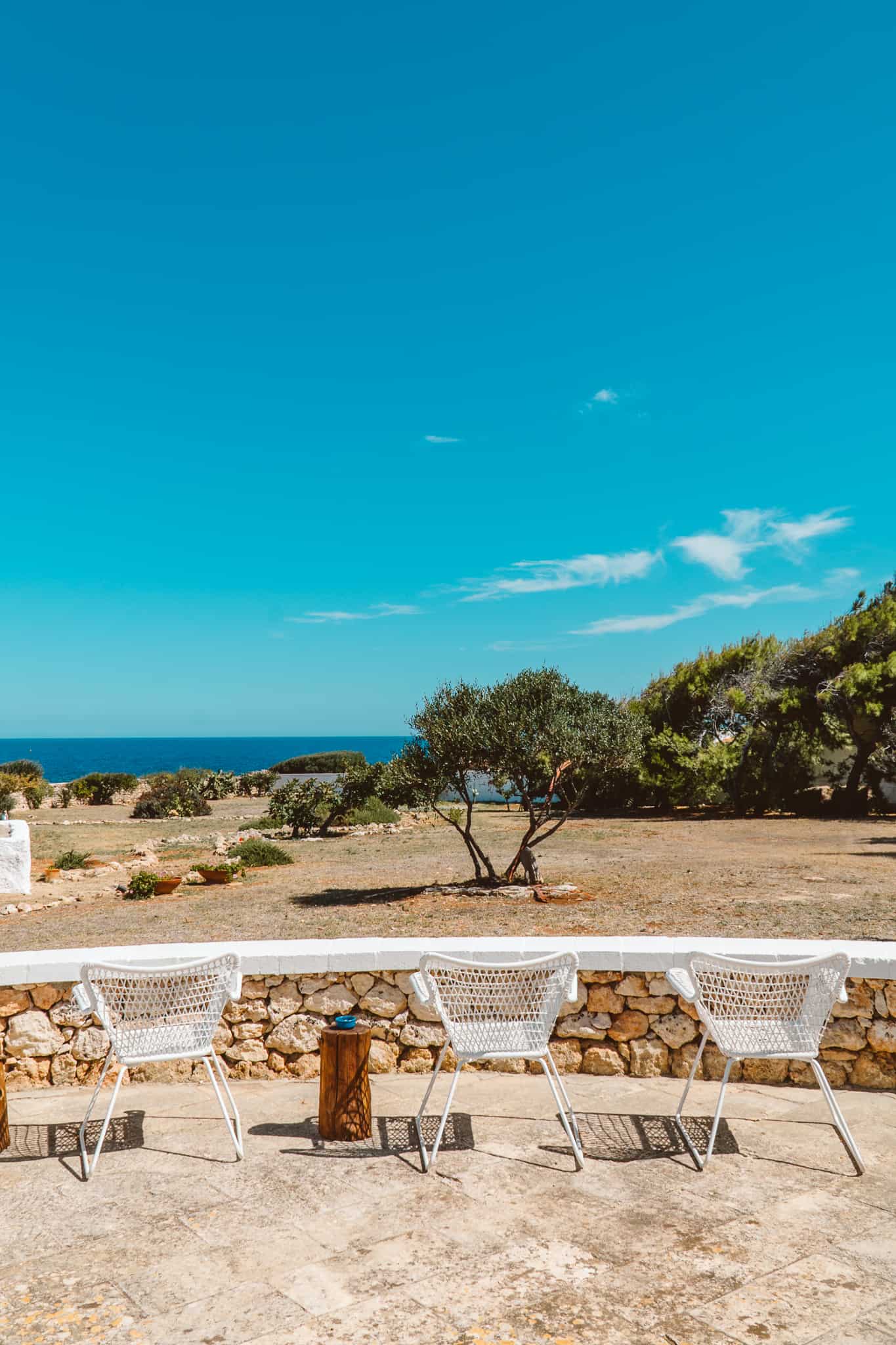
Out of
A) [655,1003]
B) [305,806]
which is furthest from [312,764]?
[655,1003]

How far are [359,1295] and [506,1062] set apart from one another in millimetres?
2514

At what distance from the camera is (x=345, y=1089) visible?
458 centimetres

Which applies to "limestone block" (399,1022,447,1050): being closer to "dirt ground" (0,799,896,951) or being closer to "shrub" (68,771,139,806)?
"dirt ground" (0,799,896,951)

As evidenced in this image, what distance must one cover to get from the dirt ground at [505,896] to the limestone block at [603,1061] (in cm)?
628

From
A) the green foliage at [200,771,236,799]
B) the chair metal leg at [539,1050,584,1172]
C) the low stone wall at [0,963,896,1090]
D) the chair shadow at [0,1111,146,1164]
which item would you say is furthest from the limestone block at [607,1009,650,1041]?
the green foliage at [200,771,236,799]

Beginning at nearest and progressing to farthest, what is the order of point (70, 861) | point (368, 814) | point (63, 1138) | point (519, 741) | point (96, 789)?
point (63, 1138) → point (519, 741) → point (70, 861) → point (368, 814) → point (96, 789)

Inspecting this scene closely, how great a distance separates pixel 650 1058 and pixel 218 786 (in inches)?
1482

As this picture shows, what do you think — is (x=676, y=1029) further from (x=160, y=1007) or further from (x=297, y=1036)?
(x=160, y=1007)

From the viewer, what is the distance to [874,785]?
101ft

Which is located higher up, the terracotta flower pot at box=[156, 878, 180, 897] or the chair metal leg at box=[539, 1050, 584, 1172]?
the chair metal leg at box=[539, 1050, 584, 1172]

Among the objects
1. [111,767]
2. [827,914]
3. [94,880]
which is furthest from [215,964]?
[111,767]

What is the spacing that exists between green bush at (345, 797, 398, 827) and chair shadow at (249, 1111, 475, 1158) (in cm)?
2285

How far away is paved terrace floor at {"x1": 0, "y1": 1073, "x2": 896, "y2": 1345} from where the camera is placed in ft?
9.74

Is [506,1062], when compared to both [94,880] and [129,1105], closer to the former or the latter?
[129,1105]
